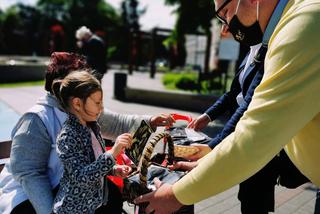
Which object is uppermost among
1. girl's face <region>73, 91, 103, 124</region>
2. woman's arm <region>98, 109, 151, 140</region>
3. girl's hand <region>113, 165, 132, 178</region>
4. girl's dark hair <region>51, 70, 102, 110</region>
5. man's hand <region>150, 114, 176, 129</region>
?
girl's dark hair <region>51, 70, 102, 110</region>

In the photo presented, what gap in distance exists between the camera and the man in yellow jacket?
1.03 m

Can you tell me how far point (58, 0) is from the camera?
2635 inches

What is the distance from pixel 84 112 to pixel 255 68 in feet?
3.62

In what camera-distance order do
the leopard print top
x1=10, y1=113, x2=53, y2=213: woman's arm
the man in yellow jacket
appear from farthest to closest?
x1=10, y1=113, x2=53, y2=213: woman's arm
the leopard print top
the man in yellow jacket

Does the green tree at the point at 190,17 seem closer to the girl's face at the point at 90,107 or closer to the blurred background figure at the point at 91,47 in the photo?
the blurred background figure at the point at 91,47

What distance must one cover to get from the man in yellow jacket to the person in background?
1.00 m

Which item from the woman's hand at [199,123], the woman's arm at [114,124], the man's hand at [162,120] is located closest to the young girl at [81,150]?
the man's hand at [162,120]

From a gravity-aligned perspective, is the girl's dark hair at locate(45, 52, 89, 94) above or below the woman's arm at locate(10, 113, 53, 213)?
above

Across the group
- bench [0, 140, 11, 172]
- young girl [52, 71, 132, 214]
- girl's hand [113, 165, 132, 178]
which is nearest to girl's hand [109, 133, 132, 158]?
young girl [52, 71, 132, 214]

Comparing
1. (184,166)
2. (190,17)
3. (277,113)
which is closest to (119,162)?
(184,166)

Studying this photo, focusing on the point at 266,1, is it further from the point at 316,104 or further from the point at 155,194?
the point at 155,194

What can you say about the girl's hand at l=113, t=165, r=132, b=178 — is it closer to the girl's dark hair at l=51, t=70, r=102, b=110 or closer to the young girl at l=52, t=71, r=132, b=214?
the young girl at l=52, t=71, r=132, b=214

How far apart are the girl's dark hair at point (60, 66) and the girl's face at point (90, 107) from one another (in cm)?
33

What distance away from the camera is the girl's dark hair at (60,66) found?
212cm
